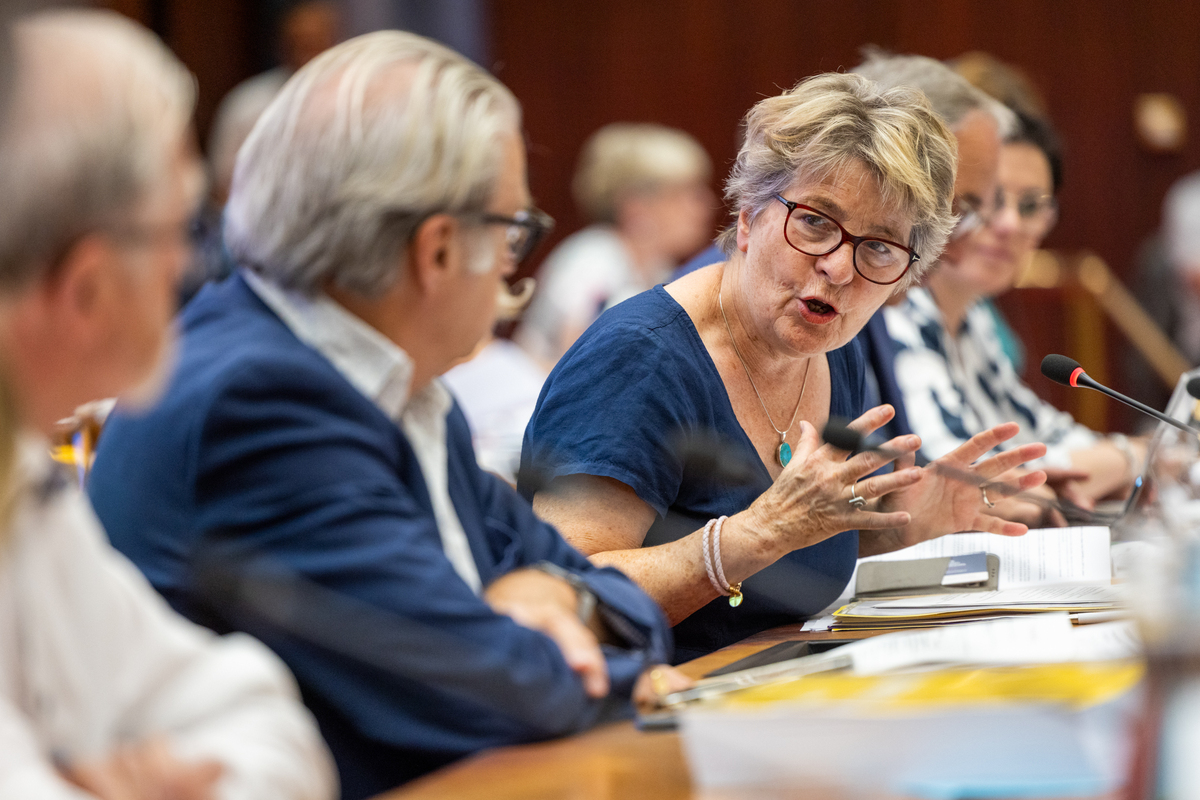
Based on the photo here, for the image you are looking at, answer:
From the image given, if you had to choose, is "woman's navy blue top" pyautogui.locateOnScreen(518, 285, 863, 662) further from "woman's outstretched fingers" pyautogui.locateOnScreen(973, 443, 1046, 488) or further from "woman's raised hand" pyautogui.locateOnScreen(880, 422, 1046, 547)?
"woman's outstretched fingers" pyautogui.locateOnScreen(973, 443, 1046, 488)

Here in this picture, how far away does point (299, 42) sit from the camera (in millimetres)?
4938

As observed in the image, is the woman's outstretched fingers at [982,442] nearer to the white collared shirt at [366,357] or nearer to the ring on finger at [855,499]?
the ring on finger at [855,499]

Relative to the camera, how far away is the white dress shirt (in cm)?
86

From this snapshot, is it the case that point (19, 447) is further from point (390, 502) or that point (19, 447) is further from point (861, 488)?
point (861, 488)

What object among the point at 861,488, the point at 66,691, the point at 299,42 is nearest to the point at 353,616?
the point at 66,691

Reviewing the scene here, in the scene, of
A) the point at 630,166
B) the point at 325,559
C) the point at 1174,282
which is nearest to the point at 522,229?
the point at 325,559

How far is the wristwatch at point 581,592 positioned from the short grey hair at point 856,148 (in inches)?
30.2

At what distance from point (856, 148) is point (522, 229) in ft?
2.31

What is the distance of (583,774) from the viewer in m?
1.02

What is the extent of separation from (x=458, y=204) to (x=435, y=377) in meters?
0.19

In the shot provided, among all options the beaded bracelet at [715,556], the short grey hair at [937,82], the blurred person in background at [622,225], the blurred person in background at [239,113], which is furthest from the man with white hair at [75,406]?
the blurred person in background at [622,225]

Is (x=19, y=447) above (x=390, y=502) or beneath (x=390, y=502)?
above

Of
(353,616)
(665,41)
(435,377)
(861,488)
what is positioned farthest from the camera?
(665,41)

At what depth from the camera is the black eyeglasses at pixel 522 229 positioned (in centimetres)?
125
